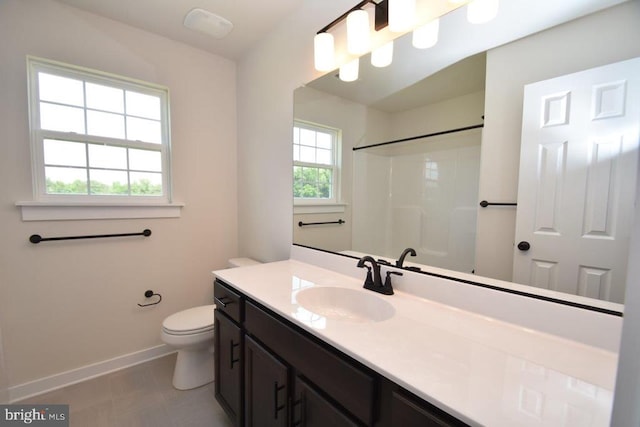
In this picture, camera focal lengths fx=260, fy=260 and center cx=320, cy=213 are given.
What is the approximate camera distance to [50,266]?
5.61 ft

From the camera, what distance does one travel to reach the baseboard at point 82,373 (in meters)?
1.64

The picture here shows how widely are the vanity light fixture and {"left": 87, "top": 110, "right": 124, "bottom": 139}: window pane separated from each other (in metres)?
1.55

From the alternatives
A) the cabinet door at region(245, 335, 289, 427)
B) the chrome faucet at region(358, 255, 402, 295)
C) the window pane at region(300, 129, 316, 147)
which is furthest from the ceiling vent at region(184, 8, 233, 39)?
the cabinet door at region(245, 335, 289, 427)

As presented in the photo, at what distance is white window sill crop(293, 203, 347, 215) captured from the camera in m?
1.63

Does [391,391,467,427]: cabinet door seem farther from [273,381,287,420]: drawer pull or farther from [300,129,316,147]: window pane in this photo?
[300,129,316,147]: window pane

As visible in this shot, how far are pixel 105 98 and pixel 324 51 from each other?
1.63 m

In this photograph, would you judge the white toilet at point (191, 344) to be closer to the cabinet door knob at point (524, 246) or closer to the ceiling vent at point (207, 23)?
the cabinet door knob at point (524, 246)

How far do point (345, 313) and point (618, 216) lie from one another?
0.96m

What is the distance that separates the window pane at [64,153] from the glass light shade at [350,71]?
184 centimetres

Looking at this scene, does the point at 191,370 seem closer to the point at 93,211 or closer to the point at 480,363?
the point at 93,211

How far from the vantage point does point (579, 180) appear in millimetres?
744

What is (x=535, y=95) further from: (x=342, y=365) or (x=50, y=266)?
(x=50, y=266)

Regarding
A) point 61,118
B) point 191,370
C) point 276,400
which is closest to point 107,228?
point 61,118

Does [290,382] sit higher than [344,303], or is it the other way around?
[344,303]
